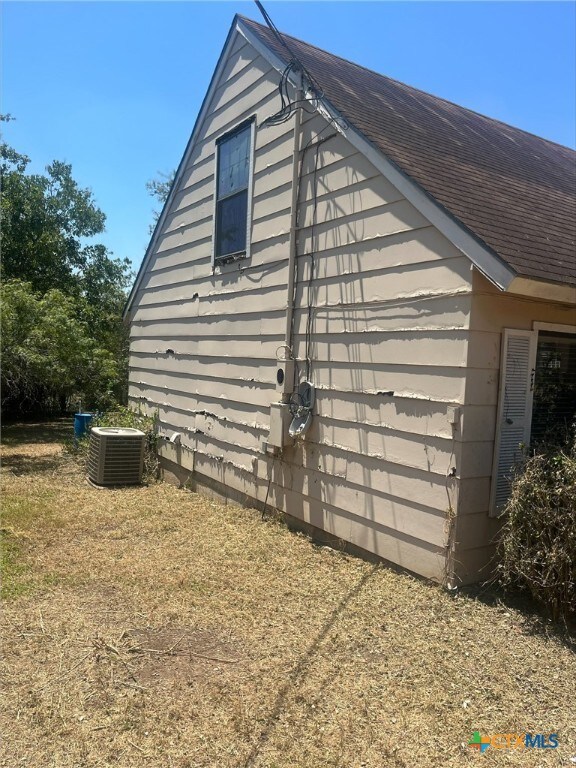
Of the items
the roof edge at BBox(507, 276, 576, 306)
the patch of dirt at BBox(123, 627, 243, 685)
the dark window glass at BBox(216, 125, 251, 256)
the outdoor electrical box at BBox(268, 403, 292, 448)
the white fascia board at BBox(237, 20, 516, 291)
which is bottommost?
the patch of dirt at BBox(123, 627, 243, 685)

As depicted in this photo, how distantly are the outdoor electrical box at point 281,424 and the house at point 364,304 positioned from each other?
0.07 ft

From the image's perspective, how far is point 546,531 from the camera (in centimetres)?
380

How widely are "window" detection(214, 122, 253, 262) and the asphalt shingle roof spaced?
48.4 inches

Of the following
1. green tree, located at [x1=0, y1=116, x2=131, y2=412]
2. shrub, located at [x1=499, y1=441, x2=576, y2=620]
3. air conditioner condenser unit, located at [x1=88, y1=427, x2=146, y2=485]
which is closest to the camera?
shrub, located at [x1=499, y1=441, x2=576, y2=620]

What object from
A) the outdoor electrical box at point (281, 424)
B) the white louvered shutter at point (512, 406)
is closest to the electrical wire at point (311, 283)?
the outdoor electrical box at point (281, 424)

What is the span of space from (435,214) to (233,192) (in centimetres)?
387

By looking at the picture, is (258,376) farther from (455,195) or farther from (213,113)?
(213,113)

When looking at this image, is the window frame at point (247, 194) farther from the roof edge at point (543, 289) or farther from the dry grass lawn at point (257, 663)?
the roof edge at point (543, 289)

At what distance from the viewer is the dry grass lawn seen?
2.69 m

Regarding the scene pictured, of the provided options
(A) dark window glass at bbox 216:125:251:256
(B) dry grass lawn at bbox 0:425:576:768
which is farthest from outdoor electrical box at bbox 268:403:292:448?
(A) dark window glass at bbox 216:125:251:256

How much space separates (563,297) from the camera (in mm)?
4379

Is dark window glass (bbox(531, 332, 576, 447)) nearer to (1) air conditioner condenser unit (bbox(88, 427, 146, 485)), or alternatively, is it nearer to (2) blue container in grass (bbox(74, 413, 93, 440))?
(1) air conditioner condenser unit (bbox(88, 427, 146, 485))

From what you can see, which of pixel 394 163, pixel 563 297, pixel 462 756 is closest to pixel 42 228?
pixel 394 163

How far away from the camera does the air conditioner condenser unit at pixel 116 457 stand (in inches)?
325
